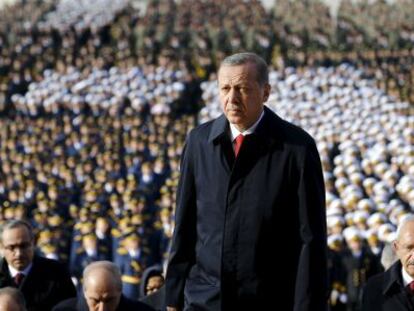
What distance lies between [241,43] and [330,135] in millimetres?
11616

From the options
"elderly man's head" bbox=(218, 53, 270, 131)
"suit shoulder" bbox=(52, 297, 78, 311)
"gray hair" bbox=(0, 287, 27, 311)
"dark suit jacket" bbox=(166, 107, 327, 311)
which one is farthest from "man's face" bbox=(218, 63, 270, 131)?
"suit shoulder" bbox=(52, 297, 78, 311)

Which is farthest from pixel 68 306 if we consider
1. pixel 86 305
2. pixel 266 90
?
pixel 266 90

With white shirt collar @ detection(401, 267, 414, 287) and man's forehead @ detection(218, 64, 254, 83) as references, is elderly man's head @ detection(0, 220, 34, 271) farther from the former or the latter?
man's forehead @ detection(218, 64, 254, 83)

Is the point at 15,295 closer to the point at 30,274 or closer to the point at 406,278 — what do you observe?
→ the point at 30,274

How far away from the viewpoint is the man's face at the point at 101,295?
5023 millimetres

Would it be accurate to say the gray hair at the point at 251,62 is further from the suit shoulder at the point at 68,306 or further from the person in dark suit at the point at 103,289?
the suit shoulder at the point at 68,306

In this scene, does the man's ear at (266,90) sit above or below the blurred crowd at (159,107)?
above

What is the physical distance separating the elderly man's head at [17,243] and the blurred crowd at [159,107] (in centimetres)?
516

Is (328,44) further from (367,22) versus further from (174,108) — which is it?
(174,108)

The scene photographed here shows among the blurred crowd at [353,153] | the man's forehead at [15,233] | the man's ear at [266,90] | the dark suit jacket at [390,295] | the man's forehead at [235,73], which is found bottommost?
the blurred crowd at [353,153]

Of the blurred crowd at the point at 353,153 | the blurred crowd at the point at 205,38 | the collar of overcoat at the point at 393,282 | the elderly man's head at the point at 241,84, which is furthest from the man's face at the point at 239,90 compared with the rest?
the blurred crowd at the point at 205,38

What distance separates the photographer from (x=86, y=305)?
5.19 metres

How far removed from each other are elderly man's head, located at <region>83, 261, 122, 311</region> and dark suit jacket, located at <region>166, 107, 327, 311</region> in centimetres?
138

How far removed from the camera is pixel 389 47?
2823cm
